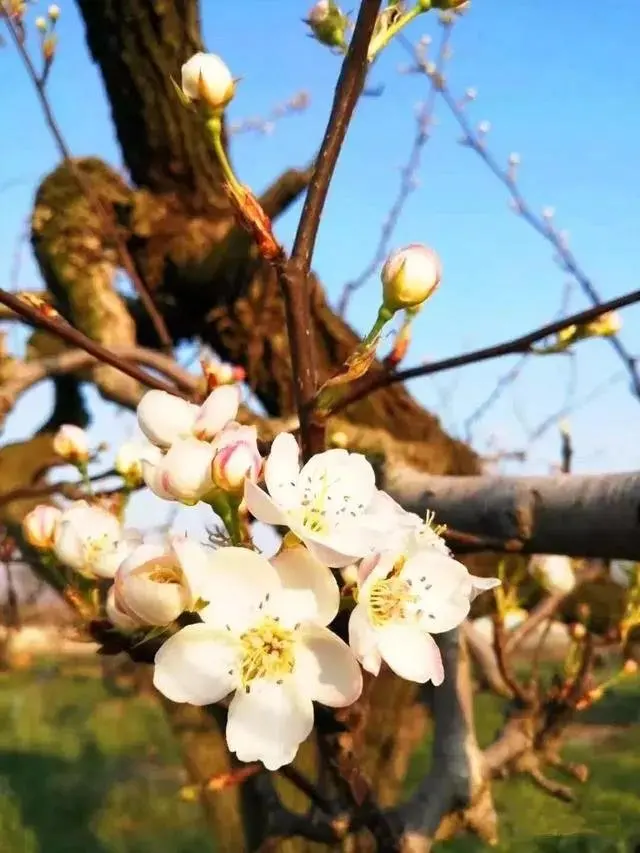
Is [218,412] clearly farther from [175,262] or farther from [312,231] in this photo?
[175,262]

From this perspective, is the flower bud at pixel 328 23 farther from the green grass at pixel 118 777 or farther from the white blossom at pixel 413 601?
the green grass at pixel 118 777

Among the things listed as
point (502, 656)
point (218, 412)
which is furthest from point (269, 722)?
point (502, 656)

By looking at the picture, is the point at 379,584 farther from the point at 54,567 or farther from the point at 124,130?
the point at 124,130

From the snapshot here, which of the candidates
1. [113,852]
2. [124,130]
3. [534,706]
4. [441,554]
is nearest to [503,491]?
[441,554]

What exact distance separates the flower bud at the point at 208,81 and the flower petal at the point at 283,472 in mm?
193

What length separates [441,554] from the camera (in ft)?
1.63

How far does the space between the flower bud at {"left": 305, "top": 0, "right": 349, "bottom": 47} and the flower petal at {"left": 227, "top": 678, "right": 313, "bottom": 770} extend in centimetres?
45

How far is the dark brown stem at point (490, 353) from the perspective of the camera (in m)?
0.46

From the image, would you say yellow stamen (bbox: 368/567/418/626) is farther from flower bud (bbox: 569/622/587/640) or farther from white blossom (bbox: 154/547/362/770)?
flower bud (bbox: 569/622/587/640)

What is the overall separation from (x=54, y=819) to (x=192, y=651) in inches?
157

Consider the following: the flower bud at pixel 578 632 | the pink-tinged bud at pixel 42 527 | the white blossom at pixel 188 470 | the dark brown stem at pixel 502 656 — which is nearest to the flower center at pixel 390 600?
the white blossom at pixel 188 470

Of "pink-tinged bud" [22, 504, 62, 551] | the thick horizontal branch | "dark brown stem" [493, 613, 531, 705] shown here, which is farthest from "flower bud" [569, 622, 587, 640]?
"pink-tinged bud" [22, 504, 62, 551]

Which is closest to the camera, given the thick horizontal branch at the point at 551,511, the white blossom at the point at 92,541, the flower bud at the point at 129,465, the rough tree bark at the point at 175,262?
the white blossom at the point at 92,541

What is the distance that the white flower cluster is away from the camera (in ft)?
1.43
